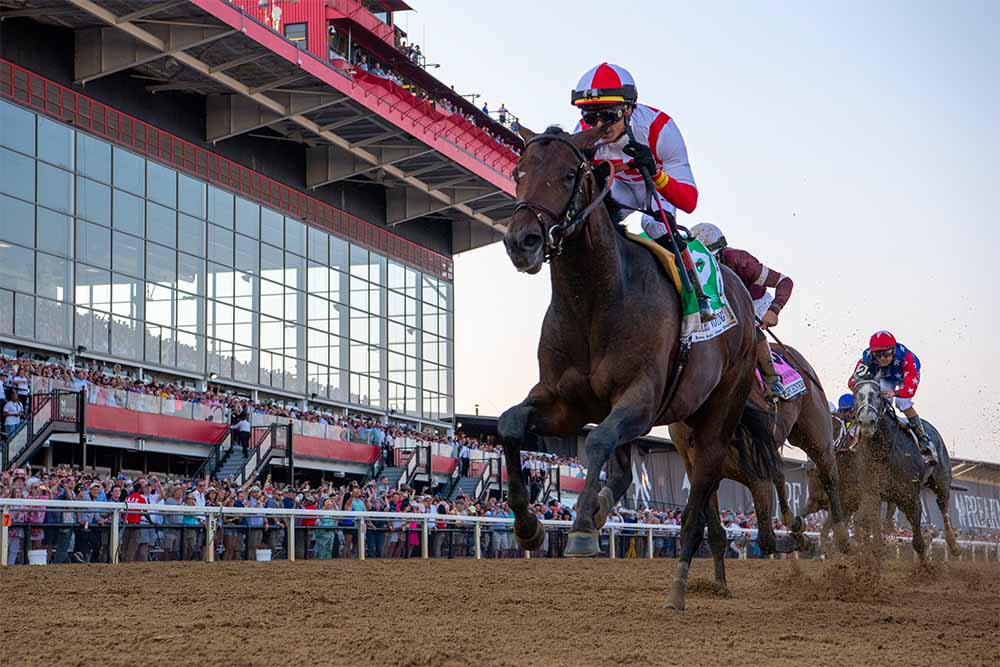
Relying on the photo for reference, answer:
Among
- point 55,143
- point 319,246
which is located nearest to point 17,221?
point 55,143

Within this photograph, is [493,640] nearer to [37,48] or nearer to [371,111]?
[37,48]

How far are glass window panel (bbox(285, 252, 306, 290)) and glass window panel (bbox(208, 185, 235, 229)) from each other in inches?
121

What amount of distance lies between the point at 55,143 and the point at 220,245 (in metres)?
6.90

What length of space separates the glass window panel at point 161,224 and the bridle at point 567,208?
2731 centimetres

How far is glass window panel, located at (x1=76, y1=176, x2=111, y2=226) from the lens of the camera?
2983 cm

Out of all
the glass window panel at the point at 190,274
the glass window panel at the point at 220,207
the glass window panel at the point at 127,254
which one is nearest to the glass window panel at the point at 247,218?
the glass window panel at the point at 220,207

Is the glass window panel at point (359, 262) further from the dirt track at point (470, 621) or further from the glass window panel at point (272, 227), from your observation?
the dirt track at point (470, 621)

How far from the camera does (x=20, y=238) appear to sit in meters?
28.0

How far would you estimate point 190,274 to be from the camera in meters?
33.8

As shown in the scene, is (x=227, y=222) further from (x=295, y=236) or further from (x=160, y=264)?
(x=295, y=236)

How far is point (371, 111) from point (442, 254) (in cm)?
1216

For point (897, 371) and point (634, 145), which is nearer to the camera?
point (634, 145)

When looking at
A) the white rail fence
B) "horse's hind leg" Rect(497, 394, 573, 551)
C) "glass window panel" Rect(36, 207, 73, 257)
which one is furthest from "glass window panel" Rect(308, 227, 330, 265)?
"horse's hind leg" Rect(497, 394, 573, 551)

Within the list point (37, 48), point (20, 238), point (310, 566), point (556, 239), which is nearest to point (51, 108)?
point (37, 48)
